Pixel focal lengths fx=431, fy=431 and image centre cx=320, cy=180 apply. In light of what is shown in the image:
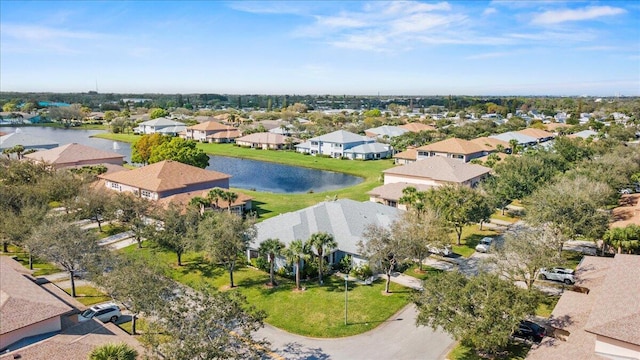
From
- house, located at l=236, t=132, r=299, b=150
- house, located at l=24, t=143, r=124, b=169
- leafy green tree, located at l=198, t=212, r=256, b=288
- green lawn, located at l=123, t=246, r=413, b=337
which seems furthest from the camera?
house, located at l=236, t=132, r=299, b=150

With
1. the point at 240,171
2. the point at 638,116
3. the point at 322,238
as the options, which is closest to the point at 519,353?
the point at 322,238

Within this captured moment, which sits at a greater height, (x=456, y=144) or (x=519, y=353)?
(x=456, y=144)

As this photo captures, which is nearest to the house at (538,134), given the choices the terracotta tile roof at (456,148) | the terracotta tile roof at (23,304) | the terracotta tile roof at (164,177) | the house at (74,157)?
the terracotta tile roof at (456,148)

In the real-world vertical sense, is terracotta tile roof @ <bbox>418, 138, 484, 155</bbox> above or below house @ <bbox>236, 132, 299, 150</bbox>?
above

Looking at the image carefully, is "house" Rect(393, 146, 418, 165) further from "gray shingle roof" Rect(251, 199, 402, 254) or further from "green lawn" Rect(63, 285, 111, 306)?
"green lawn" Rect(63, 285, 111, 306)

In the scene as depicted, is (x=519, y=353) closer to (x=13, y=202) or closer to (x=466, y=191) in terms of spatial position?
(x=466, y=191)

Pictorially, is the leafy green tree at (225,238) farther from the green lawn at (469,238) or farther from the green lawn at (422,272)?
the green lawn at (469,238)

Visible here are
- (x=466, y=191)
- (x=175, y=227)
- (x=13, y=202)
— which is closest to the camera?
(x=175, y=227)

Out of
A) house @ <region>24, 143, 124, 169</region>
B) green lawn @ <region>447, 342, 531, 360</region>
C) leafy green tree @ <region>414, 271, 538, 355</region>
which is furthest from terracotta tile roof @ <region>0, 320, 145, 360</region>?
house @ <region>24, 143, 124, 169</region>
